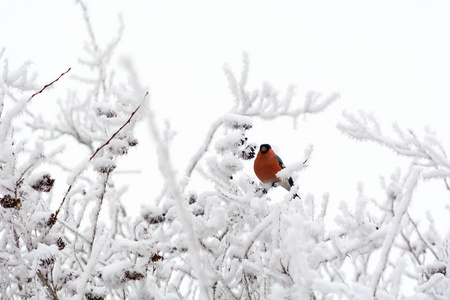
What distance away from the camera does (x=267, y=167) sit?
452 cm

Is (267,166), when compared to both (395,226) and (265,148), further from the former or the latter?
(395,226)

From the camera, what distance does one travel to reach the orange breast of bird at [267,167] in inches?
177

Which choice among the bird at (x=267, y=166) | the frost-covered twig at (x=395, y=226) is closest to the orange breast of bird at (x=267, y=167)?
the bird at (x=267, y=166)

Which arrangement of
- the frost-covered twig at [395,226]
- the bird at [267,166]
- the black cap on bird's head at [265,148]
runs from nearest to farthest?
the frost-covered twig at [395,226], the bird at [267,166], the black cap on bird's head at [265,148]

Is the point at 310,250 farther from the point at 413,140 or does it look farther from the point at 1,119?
the point at 1,119

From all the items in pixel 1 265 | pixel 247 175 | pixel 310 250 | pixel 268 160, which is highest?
pixel 268 160

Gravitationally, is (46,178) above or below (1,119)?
below

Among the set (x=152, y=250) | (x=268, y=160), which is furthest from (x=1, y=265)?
(x=268, y=160)

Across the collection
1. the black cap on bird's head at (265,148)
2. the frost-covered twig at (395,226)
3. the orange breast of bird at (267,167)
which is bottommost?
the frost-covered twig at (395,226)

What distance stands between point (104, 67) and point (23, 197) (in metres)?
3.56

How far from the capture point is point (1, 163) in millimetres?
1770

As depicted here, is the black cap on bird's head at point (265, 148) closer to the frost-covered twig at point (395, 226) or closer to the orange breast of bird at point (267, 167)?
the orange breast of bird at point (267, 167)

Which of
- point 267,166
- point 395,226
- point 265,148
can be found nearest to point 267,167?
point 267,166

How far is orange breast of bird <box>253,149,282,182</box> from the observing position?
4.49 m
